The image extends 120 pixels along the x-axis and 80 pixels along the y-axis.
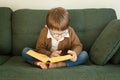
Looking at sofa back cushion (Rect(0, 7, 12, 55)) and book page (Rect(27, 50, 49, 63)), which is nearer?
book page (Rect(27, 50, 49, 63))


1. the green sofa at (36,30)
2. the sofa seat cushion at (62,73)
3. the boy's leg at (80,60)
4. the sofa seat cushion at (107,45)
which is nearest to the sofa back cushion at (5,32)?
the green sofa at (36,30)

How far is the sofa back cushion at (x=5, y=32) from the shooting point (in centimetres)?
210

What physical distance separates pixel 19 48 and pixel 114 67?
86cm

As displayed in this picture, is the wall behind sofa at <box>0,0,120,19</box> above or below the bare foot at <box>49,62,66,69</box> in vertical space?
above

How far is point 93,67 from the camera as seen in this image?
66.0 inches

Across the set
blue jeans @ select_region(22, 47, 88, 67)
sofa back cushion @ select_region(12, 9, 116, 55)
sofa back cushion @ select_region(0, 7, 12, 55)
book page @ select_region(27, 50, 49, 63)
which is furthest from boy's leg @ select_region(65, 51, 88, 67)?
sofa back cushion @ select_region(0, 7, 12, 55)

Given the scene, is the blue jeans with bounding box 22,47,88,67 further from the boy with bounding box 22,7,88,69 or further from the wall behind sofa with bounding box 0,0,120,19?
the wall behind sofa with bounding box 0,0,120,19

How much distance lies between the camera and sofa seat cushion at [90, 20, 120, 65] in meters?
1.67

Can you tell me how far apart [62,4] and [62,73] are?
0.97m

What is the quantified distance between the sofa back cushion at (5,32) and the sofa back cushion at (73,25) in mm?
47

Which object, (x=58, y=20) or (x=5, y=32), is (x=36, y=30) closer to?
(x=5, y=32)

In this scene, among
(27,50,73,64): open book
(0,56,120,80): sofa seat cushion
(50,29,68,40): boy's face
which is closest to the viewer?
(0,56,120,80): sofa seat cushion

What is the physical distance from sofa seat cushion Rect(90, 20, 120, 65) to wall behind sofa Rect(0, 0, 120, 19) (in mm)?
555

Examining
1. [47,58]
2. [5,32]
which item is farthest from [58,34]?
[5,32]
